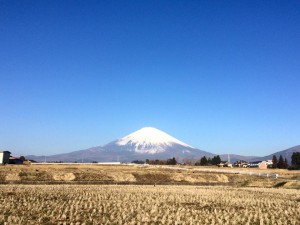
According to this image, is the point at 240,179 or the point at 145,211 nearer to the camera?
the point at 145,211

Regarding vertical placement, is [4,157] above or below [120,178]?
above

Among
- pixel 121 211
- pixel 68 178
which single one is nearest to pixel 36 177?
pixel 68 178

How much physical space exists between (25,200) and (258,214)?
60.8 feet

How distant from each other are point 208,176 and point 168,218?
59.3m

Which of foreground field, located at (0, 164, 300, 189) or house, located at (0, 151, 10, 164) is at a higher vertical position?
house, located at (0, 151, 10, 164)

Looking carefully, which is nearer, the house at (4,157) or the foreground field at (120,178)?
the foreground field at (120,178)

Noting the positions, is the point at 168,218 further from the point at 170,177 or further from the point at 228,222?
the point at 170,177

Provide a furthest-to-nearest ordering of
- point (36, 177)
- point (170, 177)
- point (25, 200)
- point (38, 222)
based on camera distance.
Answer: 1. point (170, 177)
2. point (36, 177)
3. point (25, 200)
4. point (38, 222)

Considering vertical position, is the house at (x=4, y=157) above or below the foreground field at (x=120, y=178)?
above

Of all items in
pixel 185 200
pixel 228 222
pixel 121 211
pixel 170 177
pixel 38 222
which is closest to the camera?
pixel 38 222

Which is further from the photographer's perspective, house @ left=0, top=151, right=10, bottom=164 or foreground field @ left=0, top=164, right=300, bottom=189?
house @ left=0, top=151, right=10, bottom=164

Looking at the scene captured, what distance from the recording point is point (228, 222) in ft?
70.4

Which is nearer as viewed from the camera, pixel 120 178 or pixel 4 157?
pixel 120 178

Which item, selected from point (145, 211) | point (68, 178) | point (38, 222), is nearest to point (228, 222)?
point (145, 211)
